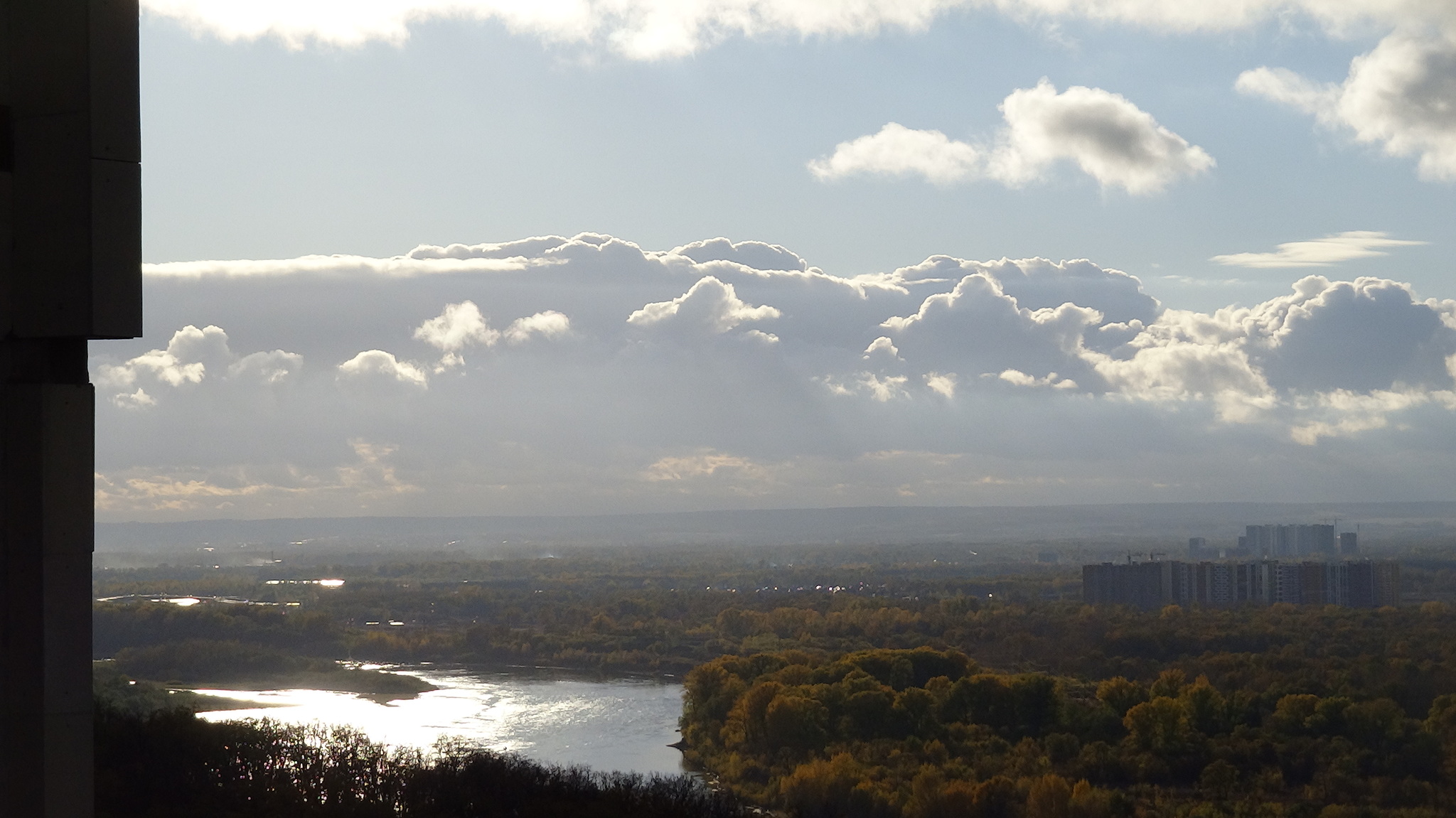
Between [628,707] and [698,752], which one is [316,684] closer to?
[628,707]

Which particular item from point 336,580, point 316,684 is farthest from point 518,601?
point 316,684

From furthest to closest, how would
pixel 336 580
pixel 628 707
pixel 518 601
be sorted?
pixel 336 580 → pixel 518 601 → pixel 628 707

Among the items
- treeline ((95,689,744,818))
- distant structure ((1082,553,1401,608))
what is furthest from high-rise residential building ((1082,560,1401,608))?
treeline ((95,689,744,818))

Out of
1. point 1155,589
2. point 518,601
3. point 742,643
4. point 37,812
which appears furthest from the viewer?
point 518,601

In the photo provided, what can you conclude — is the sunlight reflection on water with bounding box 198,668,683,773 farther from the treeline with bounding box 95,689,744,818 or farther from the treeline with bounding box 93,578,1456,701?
the treeline with bounding box 95,689,744,818

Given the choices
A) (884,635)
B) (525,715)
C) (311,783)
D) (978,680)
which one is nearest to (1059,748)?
(978,680)

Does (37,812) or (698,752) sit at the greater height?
(37,812)
